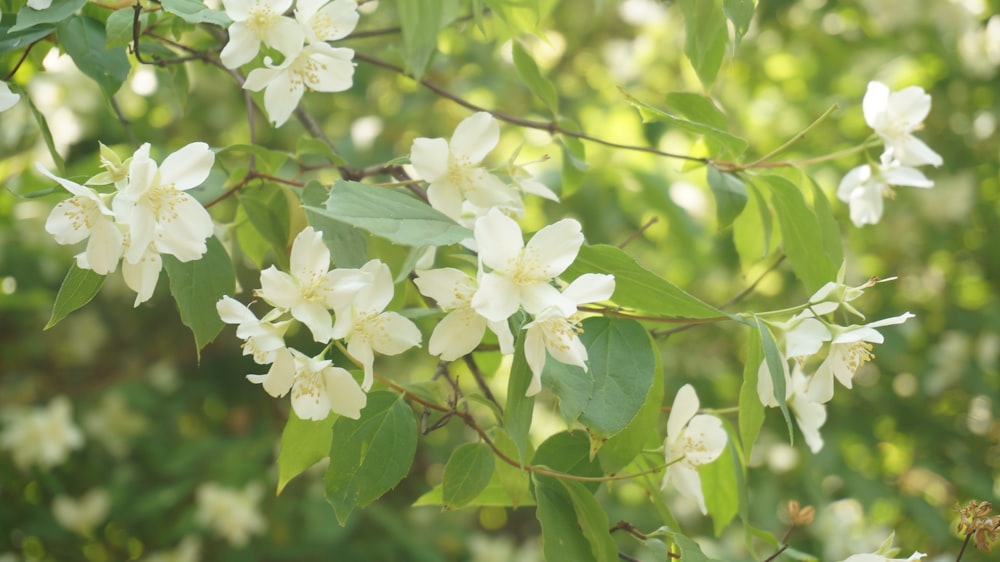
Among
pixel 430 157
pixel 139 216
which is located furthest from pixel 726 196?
pixel 139 216

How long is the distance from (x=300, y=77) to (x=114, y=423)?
1.97 m

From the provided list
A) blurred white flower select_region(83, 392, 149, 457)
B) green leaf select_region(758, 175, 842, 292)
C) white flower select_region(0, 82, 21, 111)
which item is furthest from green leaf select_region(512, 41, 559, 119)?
blurred white flower select_region(83, 392, 149, 457)

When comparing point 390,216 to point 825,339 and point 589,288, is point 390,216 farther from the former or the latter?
point 825,339

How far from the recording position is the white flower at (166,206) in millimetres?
646

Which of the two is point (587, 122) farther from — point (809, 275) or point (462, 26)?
point (809, 275)

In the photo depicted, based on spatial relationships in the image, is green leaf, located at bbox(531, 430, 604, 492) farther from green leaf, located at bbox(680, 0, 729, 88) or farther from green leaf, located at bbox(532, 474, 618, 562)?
green leaf, located at bbox(680, 0, 729, 88)

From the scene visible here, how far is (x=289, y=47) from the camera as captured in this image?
0.77 metres

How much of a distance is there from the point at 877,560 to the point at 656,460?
205 mm

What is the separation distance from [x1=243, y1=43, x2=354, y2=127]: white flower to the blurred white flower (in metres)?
1.86

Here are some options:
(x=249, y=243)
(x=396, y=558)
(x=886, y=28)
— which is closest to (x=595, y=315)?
(x=249, y=243)

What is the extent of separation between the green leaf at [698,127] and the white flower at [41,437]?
73.0 inches

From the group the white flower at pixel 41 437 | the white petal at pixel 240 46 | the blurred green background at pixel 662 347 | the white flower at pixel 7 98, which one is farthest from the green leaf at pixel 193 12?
the white flower at pixel 41 437

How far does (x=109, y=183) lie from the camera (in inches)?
27.1

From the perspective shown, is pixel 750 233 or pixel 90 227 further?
pixel 750 233
